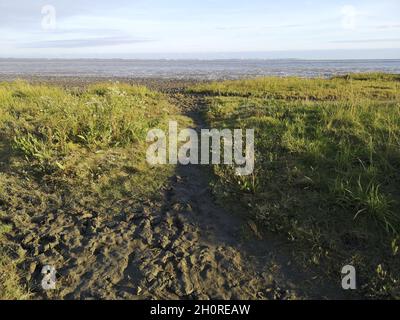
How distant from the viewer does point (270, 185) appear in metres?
6.71

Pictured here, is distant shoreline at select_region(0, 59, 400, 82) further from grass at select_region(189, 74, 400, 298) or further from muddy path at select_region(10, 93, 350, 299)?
muddy path at select_region(10, 93, 350, 299)

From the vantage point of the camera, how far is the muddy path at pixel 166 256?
475 centimetres

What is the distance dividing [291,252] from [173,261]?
1.55 m

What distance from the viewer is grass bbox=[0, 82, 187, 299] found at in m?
6.27

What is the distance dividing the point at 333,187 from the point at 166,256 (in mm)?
2834

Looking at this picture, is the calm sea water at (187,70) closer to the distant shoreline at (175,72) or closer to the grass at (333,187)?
the distant shoreline at (175,72)

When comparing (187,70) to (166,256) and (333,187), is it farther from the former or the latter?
(166,256)

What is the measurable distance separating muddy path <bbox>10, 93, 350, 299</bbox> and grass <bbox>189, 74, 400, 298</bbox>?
384mm

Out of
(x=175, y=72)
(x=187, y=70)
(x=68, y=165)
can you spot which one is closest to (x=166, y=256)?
(x=68, y=165)

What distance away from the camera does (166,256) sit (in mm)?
5273

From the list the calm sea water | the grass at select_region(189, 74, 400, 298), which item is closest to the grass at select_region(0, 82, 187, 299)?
the grass at select_region(189, 74, 400, 298)

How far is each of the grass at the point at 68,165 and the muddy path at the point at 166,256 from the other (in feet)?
0.92

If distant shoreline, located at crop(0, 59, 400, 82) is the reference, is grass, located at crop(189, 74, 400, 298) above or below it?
below

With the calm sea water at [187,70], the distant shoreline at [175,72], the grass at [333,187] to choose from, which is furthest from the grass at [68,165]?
the calm sea water at [187,70]
